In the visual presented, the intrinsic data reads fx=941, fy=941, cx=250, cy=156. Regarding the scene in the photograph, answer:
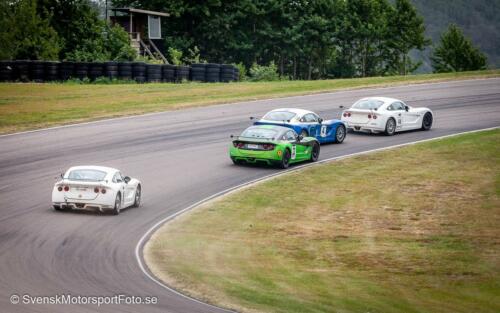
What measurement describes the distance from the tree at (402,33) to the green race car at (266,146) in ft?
264

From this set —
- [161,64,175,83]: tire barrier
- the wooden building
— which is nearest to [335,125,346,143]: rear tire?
[161,64,175,83]: tire barrier

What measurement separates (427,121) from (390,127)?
246 centimetres

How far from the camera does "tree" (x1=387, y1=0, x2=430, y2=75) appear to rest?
11069cm

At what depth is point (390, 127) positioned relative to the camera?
3762 cm

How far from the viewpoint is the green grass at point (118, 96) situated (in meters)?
40.1

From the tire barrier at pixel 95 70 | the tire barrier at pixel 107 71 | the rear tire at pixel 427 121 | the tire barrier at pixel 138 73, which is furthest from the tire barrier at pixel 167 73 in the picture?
the rear tire at pixel 427 121

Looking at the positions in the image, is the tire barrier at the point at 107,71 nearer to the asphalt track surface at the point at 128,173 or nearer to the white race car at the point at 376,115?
the asphalt track surface at the point at 128,173

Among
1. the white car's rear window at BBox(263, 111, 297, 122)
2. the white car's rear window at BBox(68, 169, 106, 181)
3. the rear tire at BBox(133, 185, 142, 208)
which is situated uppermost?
the white car's rear window at BBox(263, 111, 297, 122)

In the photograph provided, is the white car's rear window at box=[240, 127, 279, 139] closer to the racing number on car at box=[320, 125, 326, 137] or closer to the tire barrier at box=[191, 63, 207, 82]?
the racing number on car at box=[320, 125, 326, 137]

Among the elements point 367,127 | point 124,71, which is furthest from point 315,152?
point 124,71

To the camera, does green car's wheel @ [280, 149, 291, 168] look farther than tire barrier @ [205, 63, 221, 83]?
No

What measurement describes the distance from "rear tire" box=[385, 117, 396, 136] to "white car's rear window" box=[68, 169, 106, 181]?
1639 centimetres

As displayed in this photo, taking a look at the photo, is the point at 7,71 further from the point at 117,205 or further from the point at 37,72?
the point at 117,205

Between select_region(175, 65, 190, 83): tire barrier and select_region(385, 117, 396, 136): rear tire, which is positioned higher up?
select_region(175, 65, 190, 83): tire barrier
